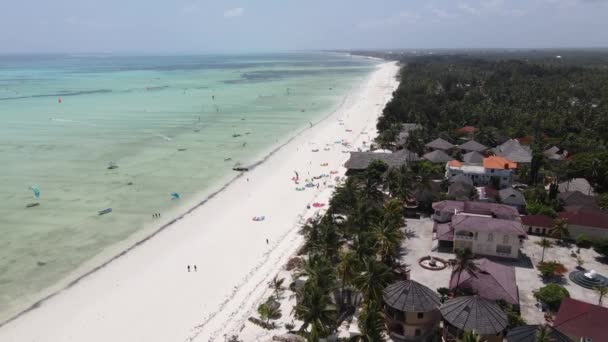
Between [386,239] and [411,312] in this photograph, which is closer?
[411,312]

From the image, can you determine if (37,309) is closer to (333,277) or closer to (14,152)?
(333,277)

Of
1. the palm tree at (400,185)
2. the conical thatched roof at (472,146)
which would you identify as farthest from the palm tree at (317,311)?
the conical thatched roof at (472,146)

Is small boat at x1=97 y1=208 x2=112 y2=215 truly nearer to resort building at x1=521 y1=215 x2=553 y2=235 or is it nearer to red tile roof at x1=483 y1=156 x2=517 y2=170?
resort building at x1=521 y1=215 x2=553 y2=235

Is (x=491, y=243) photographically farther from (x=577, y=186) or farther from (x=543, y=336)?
(x=577, y=186)

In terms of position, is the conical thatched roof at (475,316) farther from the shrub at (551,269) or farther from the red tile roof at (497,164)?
the red tile roof at (497,164)

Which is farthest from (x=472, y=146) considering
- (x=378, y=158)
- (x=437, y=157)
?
(x=378, y=158)

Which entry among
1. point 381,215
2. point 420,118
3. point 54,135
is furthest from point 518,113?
point 54,135
